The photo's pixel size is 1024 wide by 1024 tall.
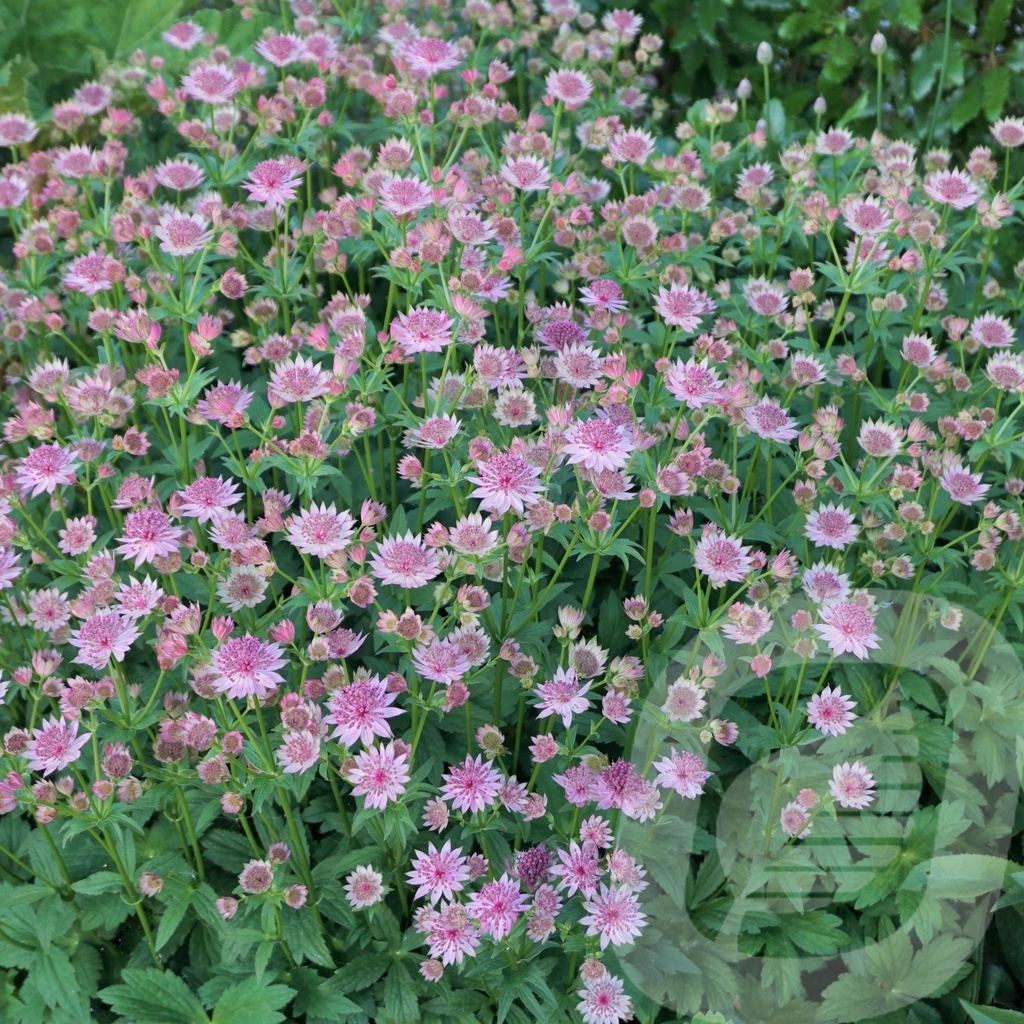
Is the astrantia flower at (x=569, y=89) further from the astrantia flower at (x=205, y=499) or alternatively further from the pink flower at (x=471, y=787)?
the pink flower at (x=471, y=787)

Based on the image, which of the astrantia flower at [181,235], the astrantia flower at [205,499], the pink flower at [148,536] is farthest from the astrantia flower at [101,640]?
the astrantia flower at [181,235]

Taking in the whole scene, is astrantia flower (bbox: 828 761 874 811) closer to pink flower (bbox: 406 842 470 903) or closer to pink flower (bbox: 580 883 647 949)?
pink flower (bbox: 580 883 647 949)

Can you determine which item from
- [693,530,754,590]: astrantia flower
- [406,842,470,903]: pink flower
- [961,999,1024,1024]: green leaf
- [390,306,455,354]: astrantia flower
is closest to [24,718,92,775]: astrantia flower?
[406,842,470,903]: pink flower

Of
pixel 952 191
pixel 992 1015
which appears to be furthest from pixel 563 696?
pixel 952 191

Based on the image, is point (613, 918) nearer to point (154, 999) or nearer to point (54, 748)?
point (154, 999)

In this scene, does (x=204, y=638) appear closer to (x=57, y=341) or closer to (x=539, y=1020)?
(x=539, y=1020)

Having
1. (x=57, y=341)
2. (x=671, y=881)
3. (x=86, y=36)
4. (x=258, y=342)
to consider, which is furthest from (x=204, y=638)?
(x=86, y=36)
